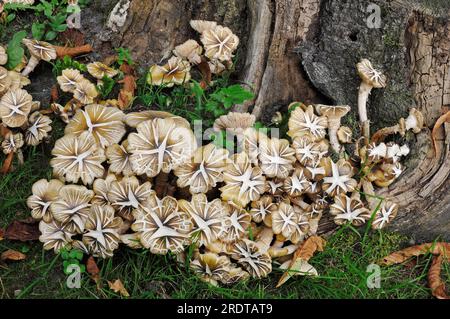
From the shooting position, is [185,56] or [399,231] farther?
[185,56]

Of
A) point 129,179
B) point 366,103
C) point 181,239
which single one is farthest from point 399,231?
point 129,179

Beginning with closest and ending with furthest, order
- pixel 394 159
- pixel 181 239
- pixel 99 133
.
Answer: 1. pixel 181 239
2. pixel 99 133
3. pixel 394 159

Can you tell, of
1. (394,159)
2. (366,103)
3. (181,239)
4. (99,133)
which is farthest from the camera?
(366,103)

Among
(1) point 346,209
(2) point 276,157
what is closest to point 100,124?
(2) point 276,157

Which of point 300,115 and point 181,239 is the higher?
point 300,115

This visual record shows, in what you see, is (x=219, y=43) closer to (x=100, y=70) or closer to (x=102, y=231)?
(x=100, y=70)

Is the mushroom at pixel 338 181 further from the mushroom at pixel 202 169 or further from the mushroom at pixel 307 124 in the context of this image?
the mushroom at pixel 202 169

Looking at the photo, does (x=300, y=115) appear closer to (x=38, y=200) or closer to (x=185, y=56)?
(x=185, y=56)

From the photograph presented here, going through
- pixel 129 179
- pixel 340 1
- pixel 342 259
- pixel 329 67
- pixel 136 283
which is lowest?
pixel 136 283
